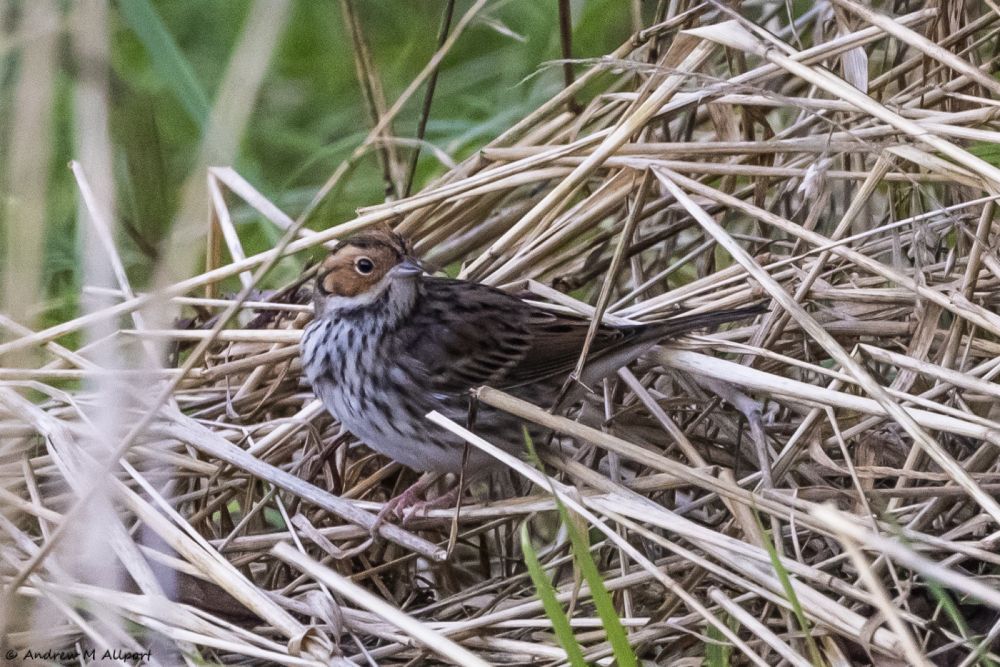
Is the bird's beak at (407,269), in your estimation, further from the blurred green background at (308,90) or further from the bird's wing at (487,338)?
the blurred green background at (308,90)

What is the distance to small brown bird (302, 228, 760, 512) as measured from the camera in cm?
266

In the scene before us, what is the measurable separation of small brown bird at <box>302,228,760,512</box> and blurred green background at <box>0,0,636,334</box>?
0.52m

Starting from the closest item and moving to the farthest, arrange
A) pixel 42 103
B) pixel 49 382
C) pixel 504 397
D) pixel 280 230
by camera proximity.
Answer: pixel 42 103, pixel 504 397, pixel 49 382, pixel 280 230

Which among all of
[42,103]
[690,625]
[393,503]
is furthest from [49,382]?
[690,625]

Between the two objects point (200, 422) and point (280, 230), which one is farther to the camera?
point (280, 230)

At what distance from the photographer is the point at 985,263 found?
2.51 metres

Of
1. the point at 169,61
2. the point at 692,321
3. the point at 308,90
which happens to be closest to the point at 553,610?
the point at 692,321

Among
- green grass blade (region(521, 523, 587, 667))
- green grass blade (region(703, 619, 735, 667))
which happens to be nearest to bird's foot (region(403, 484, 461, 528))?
green grass blade (region(703, 619, 735, 667))

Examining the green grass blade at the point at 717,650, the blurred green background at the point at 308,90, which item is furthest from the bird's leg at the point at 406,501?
the blurred green background at the point at 308,90

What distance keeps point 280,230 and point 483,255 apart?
22.6 inches

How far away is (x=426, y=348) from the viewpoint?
2.89 m

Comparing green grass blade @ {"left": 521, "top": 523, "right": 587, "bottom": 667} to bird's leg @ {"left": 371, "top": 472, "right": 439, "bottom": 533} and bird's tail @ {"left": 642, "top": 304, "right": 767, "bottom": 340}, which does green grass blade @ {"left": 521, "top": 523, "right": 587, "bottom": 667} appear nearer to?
bird's leg @ {"left": 371, "top": 472, "right": 439, "bottom": 533}

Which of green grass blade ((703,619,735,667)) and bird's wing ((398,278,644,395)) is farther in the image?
bird's wing ((398,278,644,395))

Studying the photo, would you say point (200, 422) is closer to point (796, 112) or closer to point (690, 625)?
point (690, 625)
